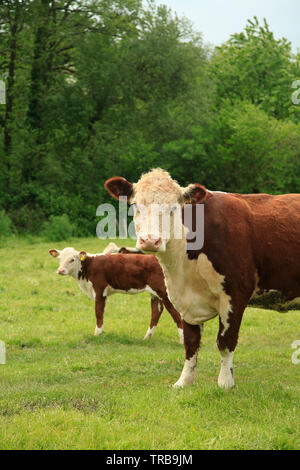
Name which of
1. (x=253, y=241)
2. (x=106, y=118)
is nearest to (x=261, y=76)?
(x=106, y=118)

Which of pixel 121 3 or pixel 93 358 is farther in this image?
pixel 121 3

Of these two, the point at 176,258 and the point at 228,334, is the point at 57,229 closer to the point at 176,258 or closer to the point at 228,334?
the point at 176,258

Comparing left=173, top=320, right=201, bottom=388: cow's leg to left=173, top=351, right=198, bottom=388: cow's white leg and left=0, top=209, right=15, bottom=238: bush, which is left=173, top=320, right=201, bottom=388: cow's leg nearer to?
left=173, top=351, right=198, bottom=388: cow's white leg

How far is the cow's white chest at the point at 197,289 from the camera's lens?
5973mm

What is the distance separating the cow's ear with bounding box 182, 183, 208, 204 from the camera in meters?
5.81

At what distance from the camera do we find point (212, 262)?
19.5ft

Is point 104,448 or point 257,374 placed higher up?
point 104,448

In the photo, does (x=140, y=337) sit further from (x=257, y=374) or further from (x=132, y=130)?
(x=132, y=130)

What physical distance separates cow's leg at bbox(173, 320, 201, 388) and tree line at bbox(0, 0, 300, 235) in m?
19.9

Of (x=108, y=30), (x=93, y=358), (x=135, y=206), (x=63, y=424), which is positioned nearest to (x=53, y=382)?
(x=93, y=358)

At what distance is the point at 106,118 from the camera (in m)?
29.3

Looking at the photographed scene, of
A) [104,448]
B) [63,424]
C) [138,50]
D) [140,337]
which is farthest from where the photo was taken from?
[138,50]

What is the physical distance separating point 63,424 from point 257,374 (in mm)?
3124

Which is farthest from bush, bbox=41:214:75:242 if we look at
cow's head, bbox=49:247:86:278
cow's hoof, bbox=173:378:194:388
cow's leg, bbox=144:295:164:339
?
cow's hoof, bbox=173:378:194:388
